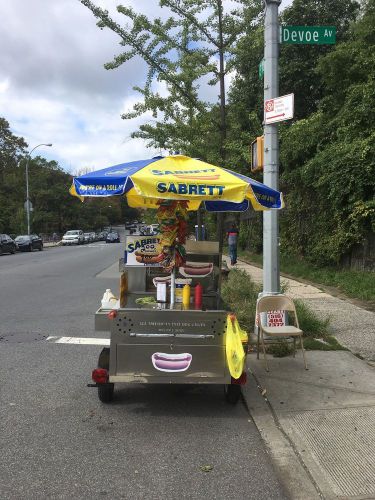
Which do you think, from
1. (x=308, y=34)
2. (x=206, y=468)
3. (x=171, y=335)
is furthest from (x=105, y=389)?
(x=308, y=34)

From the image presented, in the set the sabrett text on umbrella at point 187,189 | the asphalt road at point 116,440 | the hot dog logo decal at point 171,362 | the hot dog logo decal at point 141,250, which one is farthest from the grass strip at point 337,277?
the sabrett text on umbrella at point 187,189

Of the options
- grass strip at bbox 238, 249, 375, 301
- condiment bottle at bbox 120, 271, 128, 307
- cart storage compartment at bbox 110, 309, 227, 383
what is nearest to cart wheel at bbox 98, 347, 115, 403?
cart storage compartment at bbox 110, 309, 227, 383

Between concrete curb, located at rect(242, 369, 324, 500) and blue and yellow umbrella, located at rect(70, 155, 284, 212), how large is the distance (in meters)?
1.98

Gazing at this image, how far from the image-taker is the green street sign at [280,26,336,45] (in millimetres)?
6621

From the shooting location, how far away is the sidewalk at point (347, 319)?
675 cm

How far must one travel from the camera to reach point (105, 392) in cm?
479


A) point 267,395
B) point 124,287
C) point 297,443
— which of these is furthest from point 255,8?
point 297,443

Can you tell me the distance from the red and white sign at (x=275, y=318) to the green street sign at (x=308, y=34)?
3.68 metres

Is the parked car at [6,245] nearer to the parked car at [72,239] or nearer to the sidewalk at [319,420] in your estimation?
the parked car at [72,239]

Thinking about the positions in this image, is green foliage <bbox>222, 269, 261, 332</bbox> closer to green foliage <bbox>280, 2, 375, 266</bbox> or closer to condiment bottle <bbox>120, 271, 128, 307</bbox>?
condiment bottle <bbox>120, 271, 128, 307</bbox>

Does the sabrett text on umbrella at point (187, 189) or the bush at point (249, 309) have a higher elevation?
the sabrett text on umbrella at point (187, 189)

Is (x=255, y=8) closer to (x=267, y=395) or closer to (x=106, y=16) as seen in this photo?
(x=106, y=16)

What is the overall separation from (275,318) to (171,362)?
2382mm

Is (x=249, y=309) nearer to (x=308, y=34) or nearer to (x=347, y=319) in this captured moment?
(x=347, y=319)
